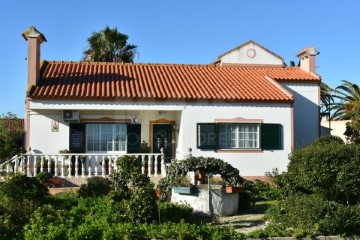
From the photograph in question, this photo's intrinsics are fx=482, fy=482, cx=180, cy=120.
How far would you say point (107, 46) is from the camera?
31.2 meters

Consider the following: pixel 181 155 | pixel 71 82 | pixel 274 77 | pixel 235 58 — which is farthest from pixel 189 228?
pixel 235 58

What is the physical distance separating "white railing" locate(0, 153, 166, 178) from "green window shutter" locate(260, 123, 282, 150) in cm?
445

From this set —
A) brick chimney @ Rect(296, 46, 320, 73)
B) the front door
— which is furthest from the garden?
brick chimney @ Rect(296, 46, 320, 73)

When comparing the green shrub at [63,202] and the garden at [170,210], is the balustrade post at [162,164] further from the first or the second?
the green shrub at [63,202]

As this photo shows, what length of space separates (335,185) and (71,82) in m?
12.7

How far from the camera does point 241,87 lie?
67.9 feet

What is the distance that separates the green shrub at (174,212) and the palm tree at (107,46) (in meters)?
21.3

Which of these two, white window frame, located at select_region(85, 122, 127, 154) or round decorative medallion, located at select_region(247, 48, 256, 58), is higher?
round decorative medallion, located at select_region(247, 48, 256, 58)

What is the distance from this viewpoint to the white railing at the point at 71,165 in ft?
54.0

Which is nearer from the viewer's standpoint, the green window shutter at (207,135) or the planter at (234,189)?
the planter at (234,189)

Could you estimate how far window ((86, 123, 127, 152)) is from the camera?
63.4 ft

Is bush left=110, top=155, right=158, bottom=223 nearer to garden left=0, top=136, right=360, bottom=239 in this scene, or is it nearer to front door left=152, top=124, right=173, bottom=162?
garden left=0, top=136, right=360, bottom=239

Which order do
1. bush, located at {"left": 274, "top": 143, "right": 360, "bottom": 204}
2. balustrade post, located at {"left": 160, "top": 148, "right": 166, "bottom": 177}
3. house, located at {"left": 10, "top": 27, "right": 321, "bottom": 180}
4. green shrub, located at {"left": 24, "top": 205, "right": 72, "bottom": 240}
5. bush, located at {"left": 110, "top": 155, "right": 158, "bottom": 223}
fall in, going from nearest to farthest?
green shrub, located at {"left": 24, "top": 205, "right": 72, "bottom": 240} → bush, located at {"left": 110, "top": 155, "right": 158, "bottom": 223} → bush, located at {"left": 274, "top": 143, "right": 360, "bottom": 204} → balustrade post, located at {"left": 160, "top": 148, "right": 166, "bottom": 177} → house, located at {"left": 10, "top": 27, "right": 321, "bottom": 180}

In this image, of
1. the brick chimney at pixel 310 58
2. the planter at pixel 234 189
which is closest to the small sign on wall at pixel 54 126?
the planter at pixel 234 189
